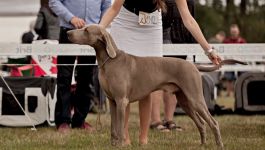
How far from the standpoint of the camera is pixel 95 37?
22.4 feet

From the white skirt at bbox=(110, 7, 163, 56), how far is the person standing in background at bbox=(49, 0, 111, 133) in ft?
3.91

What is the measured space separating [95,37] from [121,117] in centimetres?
75

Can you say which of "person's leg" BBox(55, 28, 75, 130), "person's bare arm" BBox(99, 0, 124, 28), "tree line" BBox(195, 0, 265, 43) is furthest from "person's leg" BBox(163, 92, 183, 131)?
"tree line" BBox(195, 0, 265, 43)

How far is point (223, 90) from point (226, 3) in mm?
11988

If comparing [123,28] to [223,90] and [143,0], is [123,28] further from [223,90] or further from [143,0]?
[223,90]

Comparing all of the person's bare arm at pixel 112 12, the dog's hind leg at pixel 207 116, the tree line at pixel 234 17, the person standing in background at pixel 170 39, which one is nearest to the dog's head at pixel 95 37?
the person's bare arm at pixel 112 12

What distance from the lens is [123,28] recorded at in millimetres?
7398

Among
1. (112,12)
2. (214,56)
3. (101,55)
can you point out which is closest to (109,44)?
(101,55)

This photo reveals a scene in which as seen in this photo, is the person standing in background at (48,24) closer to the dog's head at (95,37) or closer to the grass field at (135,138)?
the grass field at (135,138)

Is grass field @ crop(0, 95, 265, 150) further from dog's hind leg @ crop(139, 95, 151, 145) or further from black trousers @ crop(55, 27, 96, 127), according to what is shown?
black trousers @ crop(55, 27, 96, 127)

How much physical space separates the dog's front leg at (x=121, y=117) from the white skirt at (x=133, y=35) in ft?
2.46

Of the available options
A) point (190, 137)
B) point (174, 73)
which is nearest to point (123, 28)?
point (174, 73)

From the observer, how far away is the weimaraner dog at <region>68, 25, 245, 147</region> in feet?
22.2

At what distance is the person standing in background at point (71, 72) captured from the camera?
8742 millimetres
